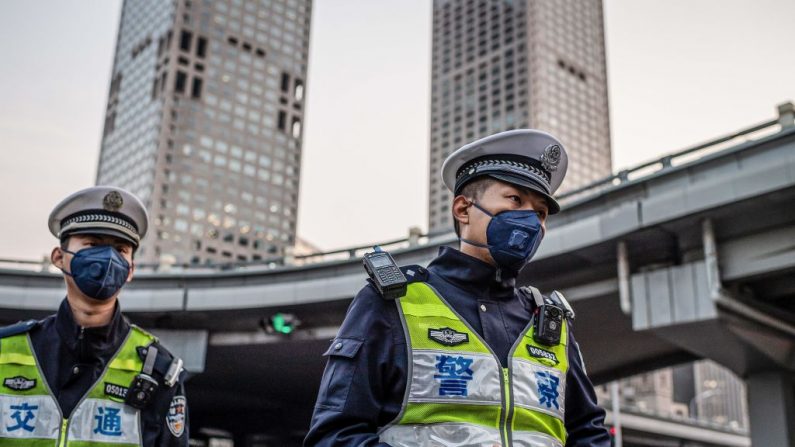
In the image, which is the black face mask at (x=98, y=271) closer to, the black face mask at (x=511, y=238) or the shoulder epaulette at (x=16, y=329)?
the shoulder epaulette at (x=16, y=329)

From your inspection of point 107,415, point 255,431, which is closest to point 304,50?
point 255,431

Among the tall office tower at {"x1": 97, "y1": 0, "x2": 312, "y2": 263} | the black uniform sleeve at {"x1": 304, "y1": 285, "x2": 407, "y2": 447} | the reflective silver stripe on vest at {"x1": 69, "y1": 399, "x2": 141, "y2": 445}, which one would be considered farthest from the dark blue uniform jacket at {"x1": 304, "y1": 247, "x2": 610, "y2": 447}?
the tall office tower at {"x1": 97, "y1": 0, "x2": 312, "y2": 263}

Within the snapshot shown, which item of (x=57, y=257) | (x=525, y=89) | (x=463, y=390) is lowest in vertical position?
(x=463, y=390)

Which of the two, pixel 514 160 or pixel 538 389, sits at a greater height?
pixel 514 160

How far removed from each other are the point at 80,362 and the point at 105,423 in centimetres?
40

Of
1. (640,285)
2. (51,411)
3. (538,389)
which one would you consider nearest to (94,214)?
(51,411)

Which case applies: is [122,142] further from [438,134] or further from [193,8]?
[438,134]

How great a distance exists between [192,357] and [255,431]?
1921 centimetres

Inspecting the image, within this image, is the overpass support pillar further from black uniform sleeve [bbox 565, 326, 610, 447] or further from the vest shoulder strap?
the vest shoulder strap

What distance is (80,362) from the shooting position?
4.61m

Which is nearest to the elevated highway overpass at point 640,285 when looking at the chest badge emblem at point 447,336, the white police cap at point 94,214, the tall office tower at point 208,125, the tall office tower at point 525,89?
the white police cap at point 94,214

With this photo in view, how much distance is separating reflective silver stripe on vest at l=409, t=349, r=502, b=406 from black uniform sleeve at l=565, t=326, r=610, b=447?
57 cm

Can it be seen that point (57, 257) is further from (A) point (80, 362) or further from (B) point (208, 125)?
(B) point (208, 125)

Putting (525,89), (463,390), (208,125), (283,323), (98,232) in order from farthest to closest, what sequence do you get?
1. (525,89)
2. (208,125)
3. (283,323)
4. (98,232)
5. (463,390)
